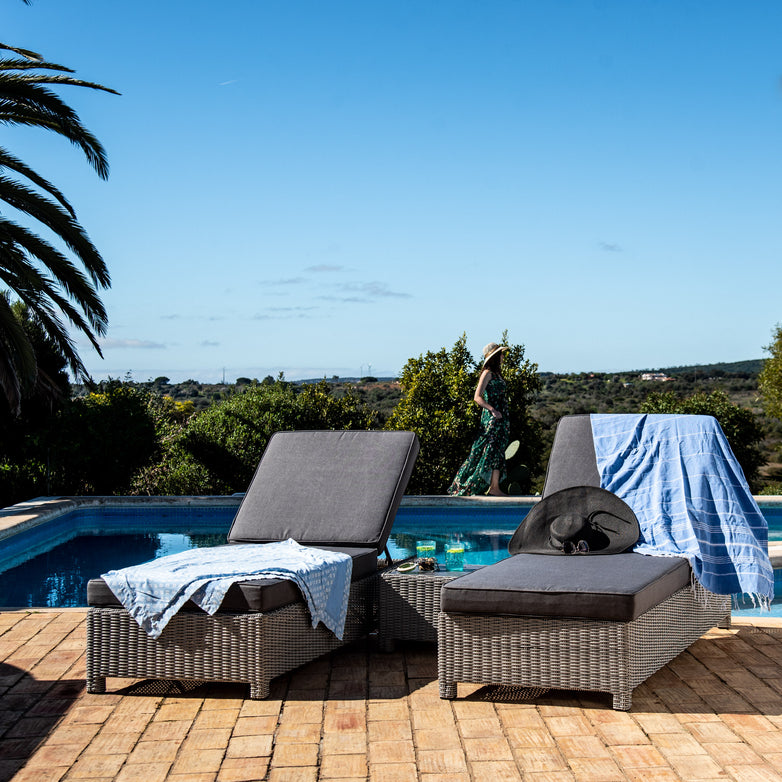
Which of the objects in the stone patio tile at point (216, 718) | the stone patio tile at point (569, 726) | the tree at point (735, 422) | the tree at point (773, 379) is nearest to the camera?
the stone patio tile at point (569, 726)

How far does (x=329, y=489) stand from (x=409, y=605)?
34.4 inches

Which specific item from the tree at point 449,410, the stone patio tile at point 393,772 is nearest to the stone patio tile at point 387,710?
the stone patio tile at point 393,772

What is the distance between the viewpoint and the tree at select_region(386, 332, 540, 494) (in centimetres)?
1155

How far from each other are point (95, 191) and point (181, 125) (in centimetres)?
163

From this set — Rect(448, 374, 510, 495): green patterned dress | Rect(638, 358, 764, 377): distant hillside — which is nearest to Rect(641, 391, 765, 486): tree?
Rect(448, 374, 510, 495): green patterned dress

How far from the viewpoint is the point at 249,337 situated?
711 inches

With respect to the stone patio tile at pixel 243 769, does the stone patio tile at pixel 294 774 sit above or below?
above

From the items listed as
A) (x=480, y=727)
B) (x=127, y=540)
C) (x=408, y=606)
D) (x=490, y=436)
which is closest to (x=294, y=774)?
(x=480, y=727)

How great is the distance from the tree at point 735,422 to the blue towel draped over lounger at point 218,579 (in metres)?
9.54

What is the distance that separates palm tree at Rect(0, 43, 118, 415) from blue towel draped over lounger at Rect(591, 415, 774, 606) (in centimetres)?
607

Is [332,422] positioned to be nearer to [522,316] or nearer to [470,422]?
[470,422]

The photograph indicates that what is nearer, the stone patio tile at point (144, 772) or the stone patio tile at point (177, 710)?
the stone patio tile at point (144, 772)

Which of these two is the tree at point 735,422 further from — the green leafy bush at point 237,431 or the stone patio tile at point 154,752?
the stone patio tile at point 154,752

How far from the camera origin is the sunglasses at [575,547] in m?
4.17
